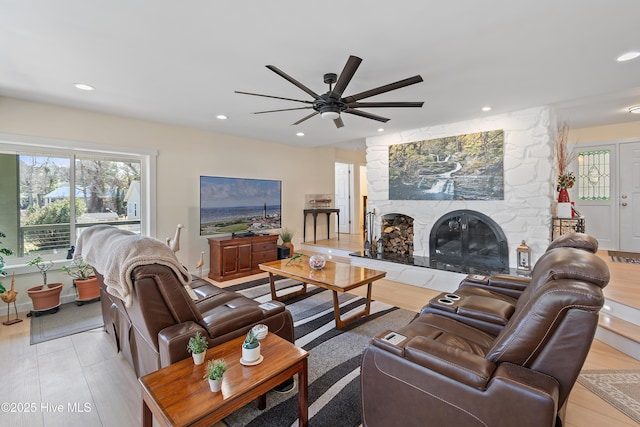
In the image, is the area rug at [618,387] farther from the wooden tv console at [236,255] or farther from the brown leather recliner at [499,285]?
the wooden tv console at [236,255]

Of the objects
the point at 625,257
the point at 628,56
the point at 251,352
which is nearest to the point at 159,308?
the point at 251,352

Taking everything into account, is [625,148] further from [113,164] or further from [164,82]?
[113,164]

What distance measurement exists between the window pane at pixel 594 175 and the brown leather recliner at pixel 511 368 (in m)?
5.53

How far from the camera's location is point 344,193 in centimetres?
859

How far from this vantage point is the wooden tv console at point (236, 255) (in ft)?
14.9

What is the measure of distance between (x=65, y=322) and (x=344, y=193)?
269 inches

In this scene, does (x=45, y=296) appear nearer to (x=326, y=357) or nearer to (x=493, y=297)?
(x=326, y=357)

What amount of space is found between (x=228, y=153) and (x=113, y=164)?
1.78 metres

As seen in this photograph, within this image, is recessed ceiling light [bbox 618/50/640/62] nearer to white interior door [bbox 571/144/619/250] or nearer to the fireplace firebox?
the fireplace firebox

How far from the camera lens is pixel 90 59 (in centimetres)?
237

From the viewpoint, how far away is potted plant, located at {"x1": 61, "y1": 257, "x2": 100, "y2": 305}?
3.53 metres

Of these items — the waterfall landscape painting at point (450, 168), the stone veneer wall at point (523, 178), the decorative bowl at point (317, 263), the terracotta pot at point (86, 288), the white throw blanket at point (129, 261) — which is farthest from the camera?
the waterfall landscape painting at point (450, 168)

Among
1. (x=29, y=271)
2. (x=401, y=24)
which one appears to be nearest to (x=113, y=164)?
(x=29, y=271)

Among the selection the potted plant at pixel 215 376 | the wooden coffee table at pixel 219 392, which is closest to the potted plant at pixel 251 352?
the wooden coffee table at pixel 219 392
